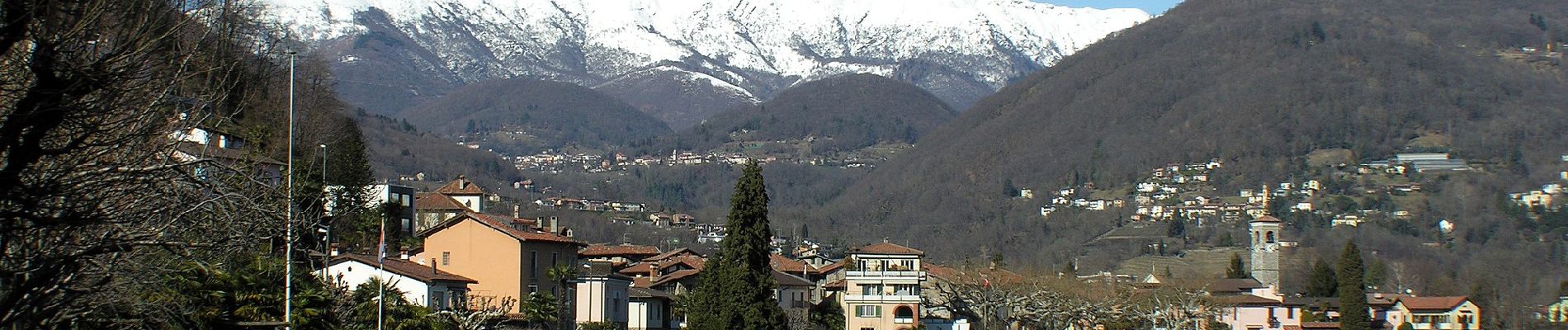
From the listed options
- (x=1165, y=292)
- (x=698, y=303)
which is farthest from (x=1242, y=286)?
(x=698, y=303)

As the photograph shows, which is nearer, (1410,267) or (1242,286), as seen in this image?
(1242,286)

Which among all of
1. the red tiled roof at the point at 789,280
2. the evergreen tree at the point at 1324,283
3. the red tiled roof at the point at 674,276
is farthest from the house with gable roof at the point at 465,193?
the evergreen tree at the point at 1324,283

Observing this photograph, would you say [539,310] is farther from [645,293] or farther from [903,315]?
[903,315]

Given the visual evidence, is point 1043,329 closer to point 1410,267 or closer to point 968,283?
point 968,283

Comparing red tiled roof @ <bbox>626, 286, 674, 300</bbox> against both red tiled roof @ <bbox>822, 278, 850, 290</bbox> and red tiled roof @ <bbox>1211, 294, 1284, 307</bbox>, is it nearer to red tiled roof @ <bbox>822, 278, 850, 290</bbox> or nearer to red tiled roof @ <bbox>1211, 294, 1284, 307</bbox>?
red tiled roof @ <bbox>822, 278, 850, 290</bbox>

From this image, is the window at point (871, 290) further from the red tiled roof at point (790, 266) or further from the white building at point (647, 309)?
the white building at point (647, 309)

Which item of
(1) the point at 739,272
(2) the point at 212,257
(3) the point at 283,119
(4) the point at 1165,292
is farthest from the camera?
(4) the point at 1165,292

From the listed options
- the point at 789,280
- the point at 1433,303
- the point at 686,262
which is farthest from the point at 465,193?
the point at 1433,303
